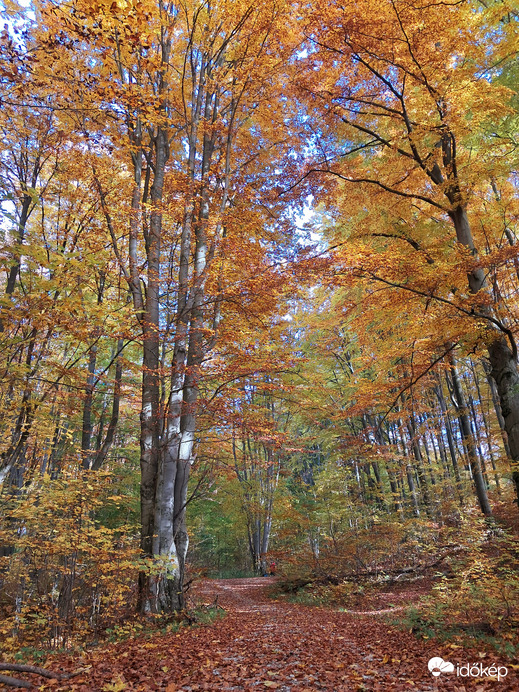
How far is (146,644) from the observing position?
16.0 feet

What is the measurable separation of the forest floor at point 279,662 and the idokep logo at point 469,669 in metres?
0.06

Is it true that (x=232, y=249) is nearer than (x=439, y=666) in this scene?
No

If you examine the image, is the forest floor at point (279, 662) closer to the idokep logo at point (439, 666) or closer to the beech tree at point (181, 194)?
the idokep logo at point (439, 666)

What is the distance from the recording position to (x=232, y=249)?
27.8 feet

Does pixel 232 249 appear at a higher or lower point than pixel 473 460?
higher

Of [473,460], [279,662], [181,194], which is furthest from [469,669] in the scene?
[181,194]

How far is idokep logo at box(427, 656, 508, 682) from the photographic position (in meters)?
3.60

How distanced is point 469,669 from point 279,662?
6.47ft

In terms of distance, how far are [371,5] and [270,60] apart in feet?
9.64

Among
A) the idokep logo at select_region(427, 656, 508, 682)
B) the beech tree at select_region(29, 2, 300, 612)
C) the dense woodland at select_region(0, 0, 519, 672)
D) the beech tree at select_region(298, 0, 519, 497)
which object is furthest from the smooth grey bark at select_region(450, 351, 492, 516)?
the idokep logo at select_region(427, 656, 508, 682)

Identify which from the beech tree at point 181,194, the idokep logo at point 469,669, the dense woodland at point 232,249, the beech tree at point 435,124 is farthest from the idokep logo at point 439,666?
the beech tree at point 181,194

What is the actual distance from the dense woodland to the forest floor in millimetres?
992

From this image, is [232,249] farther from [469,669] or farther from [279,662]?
[469,669]

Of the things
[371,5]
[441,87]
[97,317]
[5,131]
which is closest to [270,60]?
[371,5]
